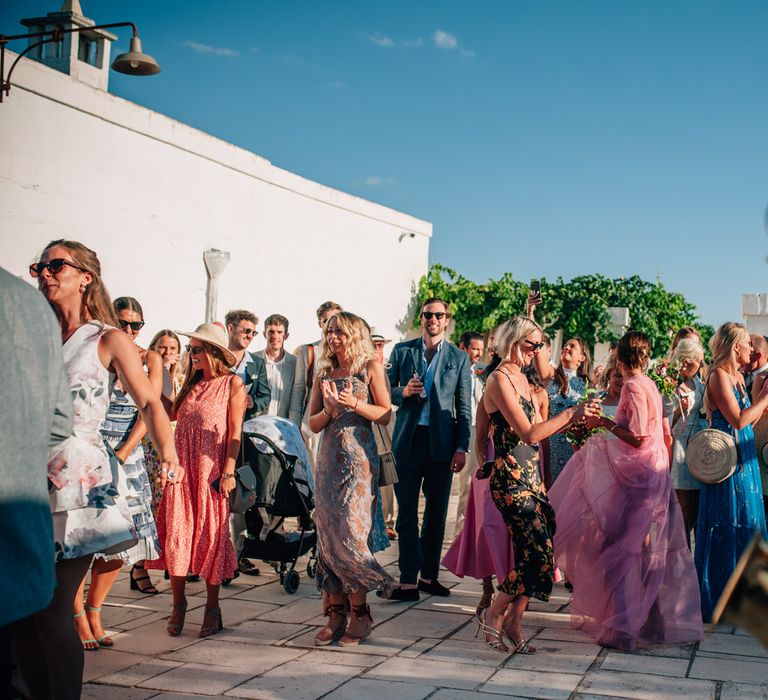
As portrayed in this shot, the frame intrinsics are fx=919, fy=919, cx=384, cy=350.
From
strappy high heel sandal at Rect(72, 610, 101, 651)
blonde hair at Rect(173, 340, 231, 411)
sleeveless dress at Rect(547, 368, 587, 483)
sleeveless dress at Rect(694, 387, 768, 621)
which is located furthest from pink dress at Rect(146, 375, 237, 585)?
sleeveless dress at Rect(694, 387, 768, 621)

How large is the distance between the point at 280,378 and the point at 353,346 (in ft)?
10.4

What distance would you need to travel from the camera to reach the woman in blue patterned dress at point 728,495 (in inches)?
226

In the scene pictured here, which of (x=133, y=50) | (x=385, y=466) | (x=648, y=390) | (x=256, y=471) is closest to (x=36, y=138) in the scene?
(x=133, y=50)

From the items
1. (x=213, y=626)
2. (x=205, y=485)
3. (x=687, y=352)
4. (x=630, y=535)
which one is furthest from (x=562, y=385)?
(x=213, y=626)

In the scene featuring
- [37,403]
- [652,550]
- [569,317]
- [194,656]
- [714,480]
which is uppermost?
[569,317]

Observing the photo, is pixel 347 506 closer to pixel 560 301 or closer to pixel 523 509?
pixel 523 509

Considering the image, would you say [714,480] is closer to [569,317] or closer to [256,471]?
[256,471]

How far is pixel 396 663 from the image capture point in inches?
184

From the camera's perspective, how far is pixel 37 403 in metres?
2.33

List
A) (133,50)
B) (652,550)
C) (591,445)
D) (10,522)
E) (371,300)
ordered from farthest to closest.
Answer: (371,300), (133,50), (591,445), (652,550), (10,522)

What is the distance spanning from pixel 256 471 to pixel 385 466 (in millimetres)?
1315

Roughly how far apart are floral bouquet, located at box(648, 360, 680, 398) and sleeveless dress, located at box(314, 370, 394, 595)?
2.03 meters

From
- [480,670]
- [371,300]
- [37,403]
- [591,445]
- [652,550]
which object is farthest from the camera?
[371,300]

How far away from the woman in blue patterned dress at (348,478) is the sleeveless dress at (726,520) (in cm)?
209
